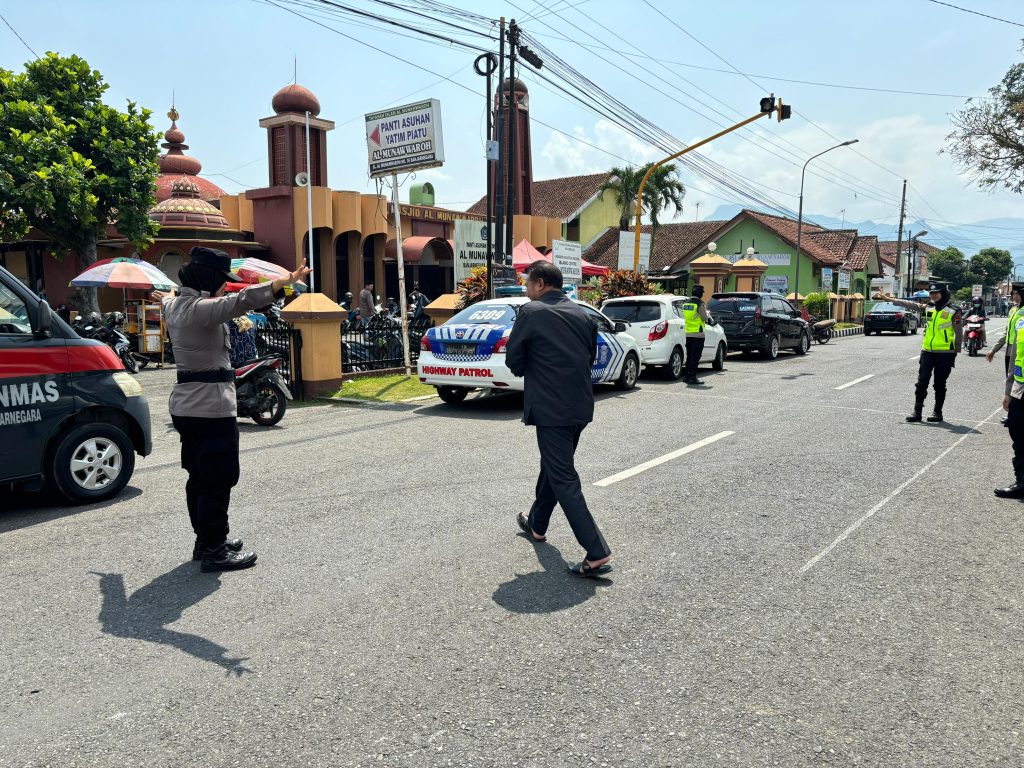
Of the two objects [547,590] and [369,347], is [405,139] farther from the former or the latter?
[547,590]

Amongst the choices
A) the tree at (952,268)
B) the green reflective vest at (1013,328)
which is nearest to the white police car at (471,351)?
Result: the green reflective vest at (1013,328)

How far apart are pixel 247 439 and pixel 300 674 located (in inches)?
245

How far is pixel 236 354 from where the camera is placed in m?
10.1

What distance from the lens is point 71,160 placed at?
19375 millimetres

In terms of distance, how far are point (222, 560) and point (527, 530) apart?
197 centimetres

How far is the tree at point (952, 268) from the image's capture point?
107062 millimetres

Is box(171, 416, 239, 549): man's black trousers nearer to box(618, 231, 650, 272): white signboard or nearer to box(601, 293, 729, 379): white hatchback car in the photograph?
box(601, 293, 729, 379): white hatchback car

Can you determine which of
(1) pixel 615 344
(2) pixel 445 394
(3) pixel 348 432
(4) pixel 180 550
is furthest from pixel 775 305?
(4) pixel 180 550

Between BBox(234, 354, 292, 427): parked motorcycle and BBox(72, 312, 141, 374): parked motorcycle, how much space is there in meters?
7.80

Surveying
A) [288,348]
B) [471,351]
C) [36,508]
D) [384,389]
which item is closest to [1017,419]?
[471,351]

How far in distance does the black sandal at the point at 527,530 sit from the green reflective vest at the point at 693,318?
948cm

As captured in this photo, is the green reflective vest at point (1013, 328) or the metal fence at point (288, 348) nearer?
the green reflective vest at point (1013, 328)

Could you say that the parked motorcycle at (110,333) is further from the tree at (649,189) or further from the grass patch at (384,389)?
the tree at (649,189)

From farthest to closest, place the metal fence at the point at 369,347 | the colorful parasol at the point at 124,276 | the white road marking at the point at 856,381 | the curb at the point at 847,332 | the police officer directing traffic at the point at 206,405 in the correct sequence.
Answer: the curb at the point at 847,332
the colorful parasol at the point at 124,276
the metal fence at the point at 369,347
the white road marking at the point at 856,381
the police officer directing traffic at the point at 206,405
